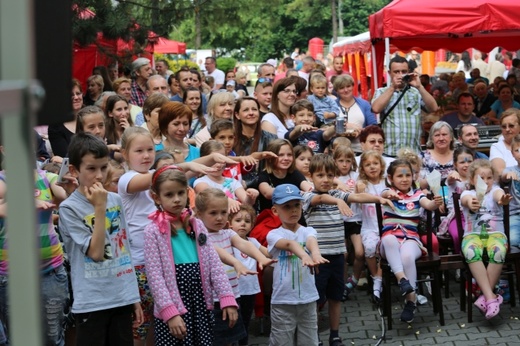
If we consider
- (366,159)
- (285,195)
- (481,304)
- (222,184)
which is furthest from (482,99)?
(285,195)

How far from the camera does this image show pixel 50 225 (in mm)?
5043

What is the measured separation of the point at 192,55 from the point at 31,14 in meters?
43.7

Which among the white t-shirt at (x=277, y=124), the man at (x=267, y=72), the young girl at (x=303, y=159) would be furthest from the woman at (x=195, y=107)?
the man at (x=267, y=72)

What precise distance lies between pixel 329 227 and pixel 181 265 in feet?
7.35

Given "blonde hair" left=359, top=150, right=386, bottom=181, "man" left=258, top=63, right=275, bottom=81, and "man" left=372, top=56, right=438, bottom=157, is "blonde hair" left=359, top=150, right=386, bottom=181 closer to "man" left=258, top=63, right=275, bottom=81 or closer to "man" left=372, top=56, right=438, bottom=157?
"man" left=372, top=56, right=438, bottom=157

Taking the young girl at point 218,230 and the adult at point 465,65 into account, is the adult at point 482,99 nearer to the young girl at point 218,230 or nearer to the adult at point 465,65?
the young girl at point 218,230

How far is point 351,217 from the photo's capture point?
25.8ft

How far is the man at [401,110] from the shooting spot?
962cm

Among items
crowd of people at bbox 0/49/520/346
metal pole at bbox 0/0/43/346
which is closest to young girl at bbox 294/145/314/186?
crowd of people at bbox 0/49/520/346

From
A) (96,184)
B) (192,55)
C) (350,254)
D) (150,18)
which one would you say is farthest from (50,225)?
(192,55)

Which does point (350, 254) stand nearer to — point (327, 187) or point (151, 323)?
point (327, 187)

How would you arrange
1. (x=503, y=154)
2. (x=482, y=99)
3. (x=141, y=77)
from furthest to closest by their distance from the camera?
(x=482, y=99), (x=141, y=77), (x=503, y=154)

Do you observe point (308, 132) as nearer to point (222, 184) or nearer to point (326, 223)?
point (326, 223)

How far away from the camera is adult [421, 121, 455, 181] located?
859 centimetres
